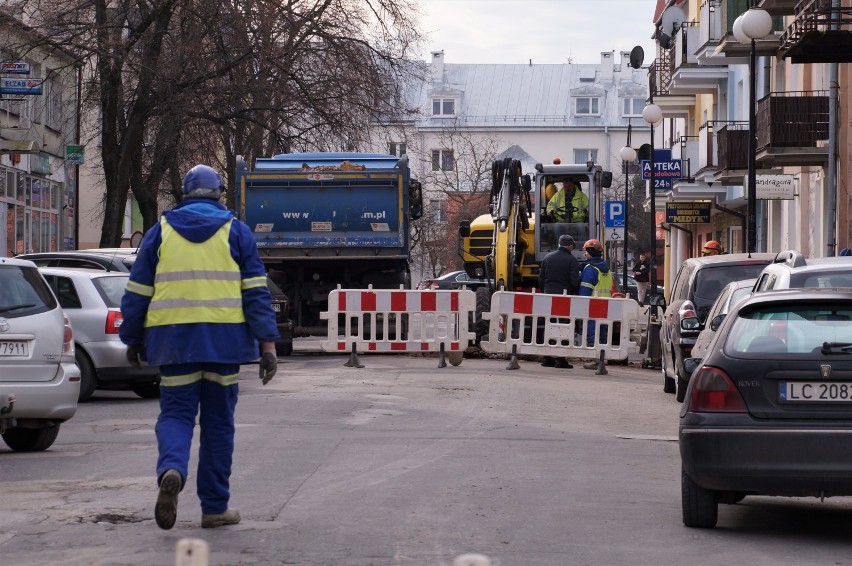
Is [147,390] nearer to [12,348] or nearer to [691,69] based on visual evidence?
[12,348]

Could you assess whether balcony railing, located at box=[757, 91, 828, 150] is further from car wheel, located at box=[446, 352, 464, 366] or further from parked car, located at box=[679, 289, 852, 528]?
parked car, located at box=[679, 289, 852, 528]

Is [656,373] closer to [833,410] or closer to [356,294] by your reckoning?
[356,294]

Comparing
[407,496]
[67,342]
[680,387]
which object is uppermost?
[67,342]

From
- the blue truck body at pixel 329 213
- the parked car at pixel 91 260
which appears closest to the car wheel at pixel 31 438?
the parked car at pixel 91 260

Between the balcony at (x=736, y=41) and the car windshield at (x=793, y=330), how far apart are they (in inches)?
954

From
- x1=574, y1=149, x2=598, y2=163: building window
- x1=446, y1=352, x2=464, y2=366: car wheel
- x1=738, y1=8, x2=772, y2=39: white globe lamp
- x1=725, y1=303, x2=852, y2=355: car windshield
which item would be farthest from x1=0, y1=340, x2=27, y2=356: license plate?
x1=574, y1=149, x2=598, y2=163: building window

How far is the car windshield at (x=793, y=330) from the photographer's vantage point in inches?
316

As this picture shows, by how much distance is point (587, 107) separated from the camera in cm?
10031

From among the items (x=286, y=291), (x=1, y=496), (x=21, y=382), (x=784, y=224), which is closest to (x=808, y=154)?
(x=784, y=224)

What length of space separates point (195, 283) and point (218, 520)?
1245 mm

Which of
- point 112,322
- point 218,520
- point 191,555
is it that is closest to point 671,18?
point 112,322

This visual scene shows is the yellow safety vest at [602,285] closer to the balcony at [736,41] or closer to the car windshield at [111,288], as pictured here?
the car windshield at [111,288]

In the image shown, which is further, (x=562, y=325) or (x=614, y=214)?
(x=614, y=214)

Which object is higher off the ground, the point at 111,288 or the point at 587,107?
the point at 587,107
